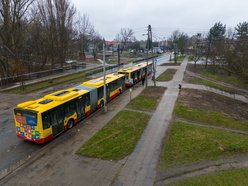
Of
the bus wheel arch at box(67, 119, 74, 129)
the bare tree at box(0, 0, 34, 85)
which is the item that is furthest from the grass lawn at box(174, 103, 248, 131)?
the bare tree at box(0, 0, 34, 85)

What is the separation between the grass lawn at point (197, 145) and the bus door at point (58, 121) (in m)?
6.64

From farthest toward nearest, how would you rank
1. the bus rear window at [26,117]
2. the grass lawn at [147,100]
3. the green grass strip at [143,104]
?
the grass lawn at [147,100], the green grass strip at [143,104], the bus rear window at [26,117]

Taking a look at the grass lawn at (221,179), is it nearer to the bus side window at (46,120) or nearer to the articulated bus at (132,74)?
the bus side window at (46,120)

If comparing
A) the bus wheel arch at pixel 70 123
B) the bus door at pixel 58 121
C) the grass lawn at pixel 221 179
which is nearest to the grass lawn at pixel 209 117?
the grass lawn at pixel 221 179

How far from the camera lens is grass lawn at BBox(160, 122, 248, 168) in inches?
385

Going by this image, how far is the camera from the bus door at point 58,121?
37.8 ft

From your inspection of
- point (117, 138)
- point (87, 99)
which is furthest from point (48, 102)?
point (117, 138)

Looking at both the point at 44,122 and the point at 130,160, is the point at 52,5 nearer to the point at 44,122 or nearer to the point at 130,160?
the point at 44,122

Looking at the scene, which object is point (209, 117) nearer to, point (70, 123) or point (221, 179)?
point (221, 179)

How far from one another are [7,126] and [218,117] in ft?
55.9

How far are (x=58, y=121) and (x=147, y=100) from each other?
10.7 metres

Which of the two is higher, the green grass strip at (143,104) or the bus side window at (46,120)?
the bus side window at (46,120)

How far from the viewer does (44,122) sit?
419 inches

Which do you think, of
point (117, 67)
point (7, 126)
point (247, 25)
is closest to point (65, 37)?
point (117, 67)
